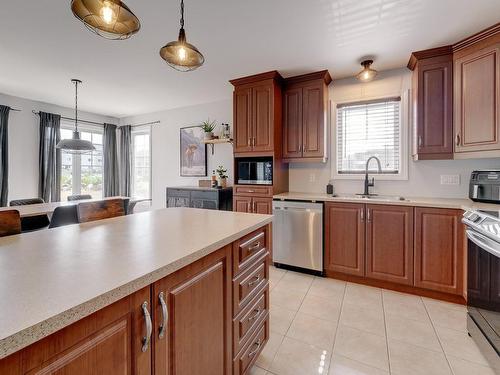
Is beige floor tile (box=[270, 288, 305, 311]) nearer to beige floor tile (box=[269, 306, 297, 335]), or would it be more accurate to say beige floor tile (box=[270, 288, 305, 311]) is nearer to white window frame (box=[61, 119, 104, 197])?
beige floor tile (box=[269, 306, 297, 335])

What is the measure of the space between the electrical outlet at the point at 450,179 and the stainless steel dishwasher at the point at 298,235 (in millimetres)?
1420

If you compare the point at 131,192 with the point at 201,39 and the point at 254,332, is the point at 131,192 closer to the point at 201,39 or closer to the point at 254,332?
the point at 201,39

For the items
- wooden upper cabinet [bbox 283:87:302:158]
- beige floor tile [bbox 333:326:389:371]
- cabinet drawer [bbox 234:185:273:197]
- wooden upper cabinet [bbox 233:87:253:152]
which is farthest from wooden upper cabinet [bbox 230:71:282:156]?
beige floor tile [bbox 333:326:389:371]

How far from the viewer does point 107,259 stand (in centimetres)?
88

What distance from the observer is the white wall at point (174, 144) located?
441cm

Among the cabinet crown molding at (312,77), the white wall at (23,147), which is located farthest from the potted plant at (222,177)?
the white wall at (23,147)

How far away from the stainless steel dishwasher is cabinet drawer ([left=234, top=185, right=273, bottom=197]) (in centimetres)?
18

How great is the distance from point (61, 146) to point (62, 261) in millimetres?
3130

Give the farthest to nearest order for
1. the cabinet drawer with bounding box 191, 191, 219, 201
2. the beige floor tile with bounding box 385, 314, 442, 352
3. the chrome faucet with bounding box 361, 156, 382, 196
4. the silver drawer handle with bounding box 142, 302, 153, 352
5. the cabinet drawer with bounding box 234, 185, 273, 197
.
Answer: the cabinet drawer with bounding box 191, 191, 219, 201
the cabinet drawer with bounding box 234, 185, 273, 197
the chrome faucet with bounding box 361, 156, 382, 196
the beige floor tile with bounding box 385, 314, 442, 352
the silver drawer handle with bounding box 142, 302, 153, 352

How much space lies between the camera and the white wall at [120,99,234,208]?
4.41 meters

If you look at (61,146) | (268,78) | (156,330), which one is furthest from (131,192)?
(156,330)

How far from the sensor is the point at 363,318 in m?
2.12

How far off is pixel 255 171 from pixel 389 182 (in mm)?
1734

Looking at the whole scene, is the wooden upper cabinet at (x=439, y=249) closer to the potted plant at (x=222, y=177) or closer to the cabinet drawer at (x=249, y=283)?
the cabinet drawer at (x=249, y=283)
